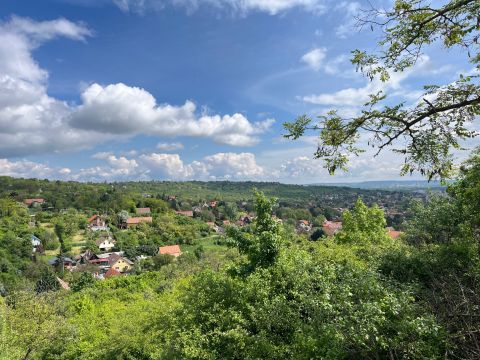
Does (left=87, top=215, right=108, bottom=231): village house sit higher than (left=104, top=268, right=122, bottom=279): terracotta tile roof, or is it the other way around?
(left=87, top=215, right=108, bottom=231): village house

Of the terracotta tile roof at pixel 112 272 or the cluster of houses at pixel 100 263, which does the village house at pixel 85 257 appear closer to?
the cluster of houses at pixel 100 263

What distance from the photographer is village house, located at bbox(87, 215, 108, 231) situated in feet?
345

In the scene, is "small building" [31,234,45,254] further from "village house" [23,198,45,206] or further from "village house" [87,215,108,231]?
"village house" [23,198,45,206]

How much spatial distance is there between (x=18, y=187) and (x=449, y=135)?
172 m

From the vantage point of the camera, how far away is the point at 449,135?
24.0ft

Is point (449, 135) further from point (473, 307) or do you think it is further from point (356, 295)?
point (356, 295)

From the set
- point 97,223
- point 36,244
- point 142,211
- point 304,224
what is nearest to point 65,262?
point 36,244

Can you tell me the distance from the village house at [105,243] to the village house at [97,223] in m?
9.58

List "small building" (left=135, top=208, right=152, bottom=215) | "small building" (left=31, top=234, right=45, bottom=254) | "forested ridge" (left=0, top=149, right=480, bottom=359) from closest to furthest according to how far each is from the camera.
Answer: "forested ridge" (left=0, top=149, right=480, bottom=359)
"small building" (left=31, top=234, right=45, bottom=254)
"small building" (left=135, top=208, right=152, bottom=215)

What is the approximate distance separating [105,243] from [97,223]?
17591mm

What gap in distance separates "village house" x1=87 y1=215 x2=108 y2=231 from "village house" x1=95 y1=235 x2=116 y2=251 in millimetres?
9575

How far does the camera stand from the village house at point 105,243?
92613mm

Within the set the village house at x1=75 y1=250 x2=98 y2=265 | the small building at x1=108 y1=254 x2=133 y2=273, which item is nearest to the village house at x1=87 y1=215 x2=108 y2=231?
the village house at x1=75 y1=250 x2=98 y2=265

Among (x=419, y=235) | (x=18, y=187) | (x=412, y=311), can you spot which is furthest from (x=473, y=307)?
(x=18, y=187)
